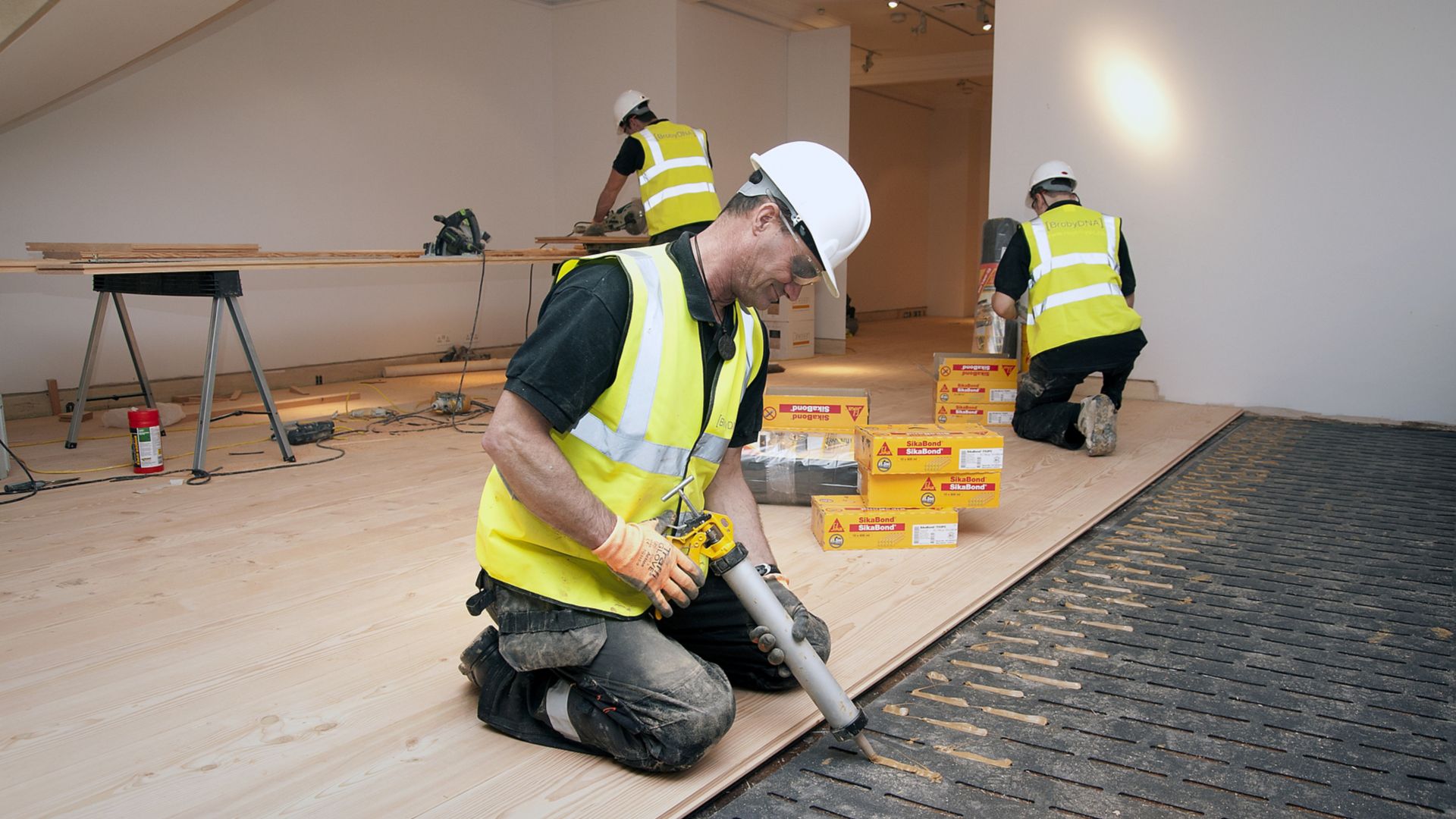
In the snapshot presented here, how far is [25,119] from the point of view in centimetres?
503

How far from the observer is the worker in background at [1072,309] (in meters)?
4.36

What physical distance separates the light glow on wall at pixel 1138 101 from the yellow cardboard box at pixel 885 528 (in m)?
3.60

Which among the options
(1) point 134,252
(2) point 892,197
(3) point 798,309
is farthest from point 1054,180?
(2) point 892,197

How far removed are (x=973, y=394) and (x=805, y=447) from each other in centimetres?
166

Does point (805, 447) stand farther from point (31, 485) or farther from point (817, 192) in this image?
point (31, 485)

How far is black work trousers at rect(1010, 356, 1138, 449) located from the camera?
14.7ft

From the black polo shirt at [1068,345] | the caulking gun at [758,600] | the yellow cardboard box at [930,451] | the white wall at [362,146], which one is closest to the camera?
the caulking gun at [758,600]

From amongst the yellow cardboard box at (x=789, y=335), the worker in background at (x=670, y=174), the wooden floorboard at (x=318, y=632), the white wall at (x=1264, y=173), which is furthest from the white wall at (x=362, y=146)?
the white wall at (x=1264, y=173)

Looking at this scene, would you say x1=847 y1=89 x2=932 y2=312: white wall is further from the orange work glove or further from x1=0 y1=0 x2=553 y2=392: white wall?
the orange work glove

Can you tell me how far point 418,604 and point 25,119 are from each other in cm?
427

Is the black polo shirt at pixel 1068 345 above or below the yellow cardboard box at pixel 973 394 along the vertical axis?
above

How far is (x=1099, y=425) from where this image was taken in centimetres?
426

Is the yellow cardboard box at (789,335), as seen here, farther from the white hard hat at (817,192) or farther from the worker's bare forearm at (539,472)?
the worker's bare forearm at (539,472)

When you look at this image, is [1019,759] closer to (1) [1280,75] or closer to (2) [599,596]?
(2) [599,596]
